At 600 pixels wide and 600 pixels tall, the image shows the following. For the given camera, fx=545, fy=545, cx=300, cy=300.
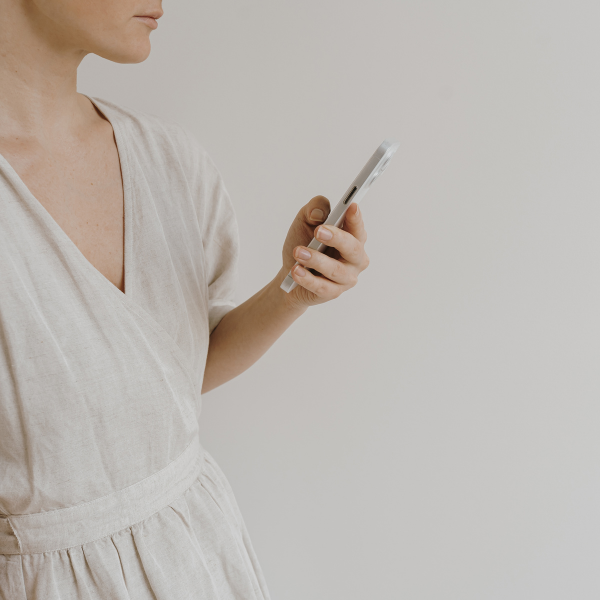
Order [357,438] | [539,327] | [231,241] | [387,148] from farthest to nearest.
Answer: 1. [357,438]
2. [539,327]
3. [231,241]
4. [387,148]

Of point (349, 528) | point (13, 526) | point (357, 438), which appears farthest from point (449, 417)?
point (13, 526)

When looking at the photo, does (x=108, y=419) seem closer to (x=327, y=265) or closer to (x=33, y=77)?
(x=327, y=265)

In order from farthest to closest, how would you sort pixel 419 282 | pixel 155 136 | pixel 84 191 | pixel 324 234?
pixel 419 282, pixel 155 136, pixel 84 191, pixel 324 234

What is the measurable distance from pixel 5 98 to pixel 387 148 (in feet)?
1.52

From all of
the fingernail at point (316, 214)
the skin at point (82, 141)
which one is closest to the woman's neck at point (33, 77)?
the skin at point (82, 141)

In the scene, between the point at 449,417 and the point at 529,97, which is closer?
the point at 529,97

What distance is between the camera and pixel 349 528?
1.17 meters

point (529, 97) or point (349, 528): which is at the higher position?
point (529, 97)

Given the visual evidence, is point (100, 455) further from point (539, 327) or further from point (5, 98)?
point (539, 327)

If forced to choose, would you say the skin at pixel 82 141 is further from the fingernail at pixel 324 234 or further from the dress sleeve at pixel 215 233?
the dress sleeve at pixel 215 233

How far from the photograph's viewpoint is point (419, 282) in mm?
1040

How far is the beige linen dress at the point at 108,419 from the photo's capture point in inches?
23.5

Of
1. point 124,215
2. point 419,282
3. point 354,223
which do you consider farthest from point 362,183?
point 419,282

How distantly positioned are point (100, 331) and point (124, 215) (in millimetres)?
182
